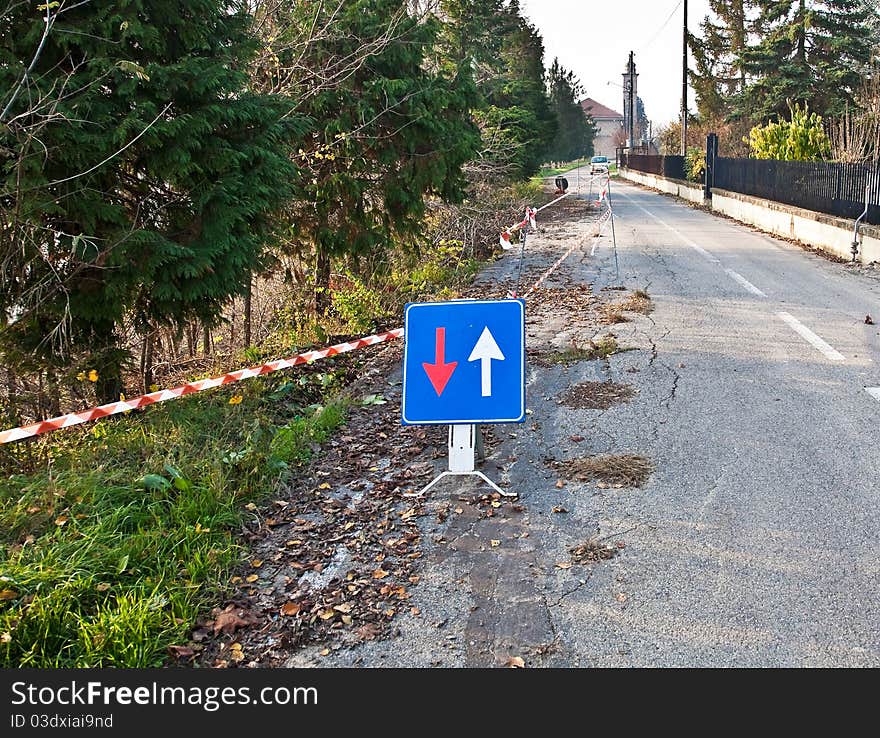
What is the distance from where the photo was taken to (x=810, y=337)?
989 centimetres

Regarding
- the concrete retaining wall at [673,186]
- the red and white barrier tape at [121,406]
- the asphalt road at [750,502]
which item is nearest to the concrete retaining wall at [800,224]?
the concrete retaining wall at [673,186]

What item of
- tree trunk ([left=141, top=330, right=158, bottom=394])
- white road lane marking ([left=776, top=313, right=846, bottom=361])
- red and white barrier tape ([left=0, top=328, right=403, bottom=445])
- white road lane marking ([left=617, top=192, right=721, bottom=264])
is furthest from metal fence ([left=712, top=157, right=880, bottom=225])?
tree trunk ([left=141, top=330, right=158, bottom=394])

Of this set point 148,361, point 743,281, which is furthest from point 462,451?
point 743,281

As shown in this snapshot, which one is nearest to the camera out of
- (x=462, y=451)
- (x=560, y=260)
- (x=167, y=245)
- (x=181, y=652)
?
(x=181, y=652)

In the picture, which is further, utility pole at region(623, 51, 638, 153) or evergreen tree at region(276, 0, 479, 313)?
utility pole at region(623, 51, 638, 153)

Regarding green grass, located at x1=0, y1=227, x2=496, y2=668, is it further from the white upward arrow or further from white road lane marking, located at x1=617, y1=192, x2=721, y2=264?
white road lane marking, located at x1=617, y1=192, x2=721, y2=264

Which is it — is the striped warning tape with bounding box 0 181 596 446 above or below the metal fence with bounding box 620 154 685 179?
below

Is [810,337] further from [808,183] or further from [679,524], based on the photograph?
[808,183]

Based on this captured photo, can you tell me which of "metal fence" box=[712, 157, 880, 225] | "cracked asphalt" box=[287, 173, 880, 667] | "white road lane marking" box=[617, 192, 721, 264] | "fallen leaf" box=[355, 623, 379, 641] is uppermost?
"metal fence" box=[712, 157, 880, 225]

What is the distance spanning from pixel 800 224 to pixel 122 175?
17352mm

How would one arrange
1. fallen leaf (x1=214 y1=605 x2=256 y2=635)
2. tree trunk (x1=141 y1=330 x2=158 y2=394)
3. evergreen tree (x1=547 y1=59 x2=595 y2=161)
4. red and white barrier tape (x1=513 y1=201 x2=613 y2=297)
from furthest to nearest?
evergreen tree (x1=547 y1=59 x2=595 y2=161), red and white barrier tape (x1=513 y1=201 x2=613 y2=297), tree trunk (x1=141 y1=330 x2=158 y2=394), fallen leaf (x1=214 y1=605 x2=256 y2=635)

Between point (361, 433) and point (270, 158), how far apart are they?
261 cm

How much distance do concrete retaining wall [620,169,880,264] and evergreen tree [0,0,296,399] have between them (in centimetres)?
1278

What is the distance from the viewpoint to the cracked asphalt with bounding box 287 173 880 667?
392 centimetres
